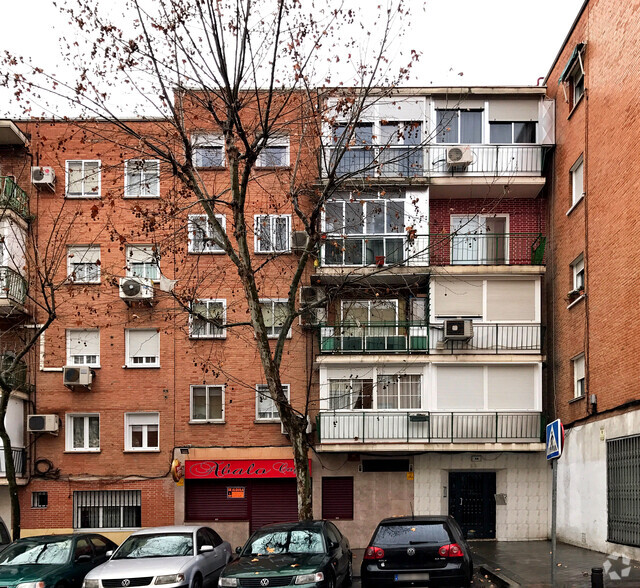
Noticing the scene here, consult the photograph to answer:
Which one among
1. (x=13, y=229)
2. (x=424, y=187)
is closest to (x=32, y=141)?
(x=13, y=229)

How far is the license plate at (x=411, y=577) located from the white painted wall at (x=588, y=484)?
5493mm

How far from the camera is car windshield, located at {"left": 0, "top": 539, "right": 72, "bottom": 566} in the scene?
1394 centimetres

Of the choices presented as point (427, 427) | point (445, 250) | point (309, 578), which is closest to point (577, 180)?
point (445, 250)

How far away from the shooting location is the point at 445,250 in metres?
24.1

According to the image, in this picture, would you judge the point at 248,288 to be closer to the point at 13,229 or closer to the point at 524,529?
the point at 13,229

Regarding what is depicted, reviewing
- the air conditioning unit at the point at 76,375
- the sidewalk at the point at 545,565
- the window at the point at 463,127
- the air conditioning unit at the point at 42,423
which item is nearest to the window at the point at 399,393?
the sidewalk at the point at 545,565

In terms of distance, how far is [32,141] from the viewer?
984 inches

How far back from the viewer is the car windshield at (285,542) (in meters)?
13.2

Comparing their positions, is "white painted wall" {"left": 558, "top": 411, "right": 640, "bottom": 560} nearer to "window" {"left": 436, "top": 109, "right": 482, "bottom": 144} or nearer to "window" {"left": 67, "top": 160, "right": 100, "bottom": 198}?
"window" {"left": 436, "top": 109, "right": 482, "bottom": 144}

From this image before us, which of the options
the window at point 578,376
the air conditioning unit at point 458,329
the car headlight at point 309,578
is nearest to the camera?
the car headlight at point 309,578

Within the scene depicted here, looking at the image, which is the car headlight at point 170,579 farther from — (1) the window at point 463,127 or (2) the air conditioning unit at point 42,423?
(1) the window at point 463,127

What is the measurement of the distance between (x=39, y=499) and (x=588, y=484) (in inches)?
605

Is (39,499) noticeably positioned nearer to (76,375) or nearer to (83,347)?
(76,375)

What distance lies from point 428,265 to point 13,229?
12.0 metres
